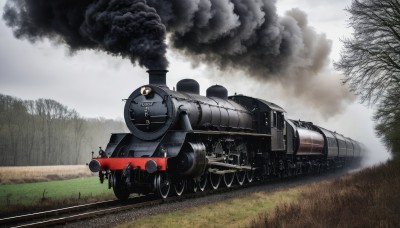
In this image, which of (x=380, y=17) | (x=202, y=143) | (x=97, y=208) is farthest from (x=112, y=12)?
(x=380, y=17)

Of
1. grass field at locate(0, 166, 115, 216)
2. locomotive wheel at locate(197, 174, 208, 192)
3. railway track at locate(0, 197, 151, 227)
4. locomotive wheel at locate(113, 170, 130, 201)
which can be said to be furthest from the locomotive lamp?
grass field at locate(0, 166, 115, 216)

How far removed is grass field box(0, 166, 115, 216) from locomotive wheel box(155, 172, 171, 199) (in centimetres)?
236

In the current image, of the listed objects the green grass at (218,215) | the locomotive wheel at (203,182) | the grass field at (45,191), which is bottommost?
the grass field at (45,191)

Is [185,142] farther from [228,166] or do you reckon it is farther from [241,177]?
[241,177]

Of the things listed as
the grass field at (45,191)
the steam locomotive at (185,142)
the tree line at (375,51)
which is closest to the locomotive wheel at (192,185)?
the steam locomotive at (185,142)

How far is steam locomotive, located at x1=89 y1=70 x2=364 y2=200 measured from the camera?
38.8 feet

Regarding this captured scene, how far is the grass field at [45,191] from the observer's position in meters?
12.0

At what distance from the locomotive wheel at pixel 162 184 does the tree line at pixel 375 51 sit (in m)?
11.2

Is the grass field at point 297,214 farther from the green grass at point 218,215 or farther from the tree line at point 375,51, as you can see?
the tree line at point 375,51

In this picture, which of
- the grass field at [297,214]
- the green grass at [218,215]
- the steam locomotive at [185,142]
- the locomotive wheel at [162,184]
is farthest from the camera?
the steam locomotive at [185,142]

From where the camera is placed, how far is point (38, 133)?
174 ft

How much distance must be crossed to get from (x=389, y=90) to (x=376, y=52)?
97.6 inches

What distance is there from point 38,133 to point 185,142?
4522cm

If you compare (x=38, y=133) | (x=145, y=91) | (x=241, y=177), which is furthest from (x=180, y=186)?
(x=38, y=133)
